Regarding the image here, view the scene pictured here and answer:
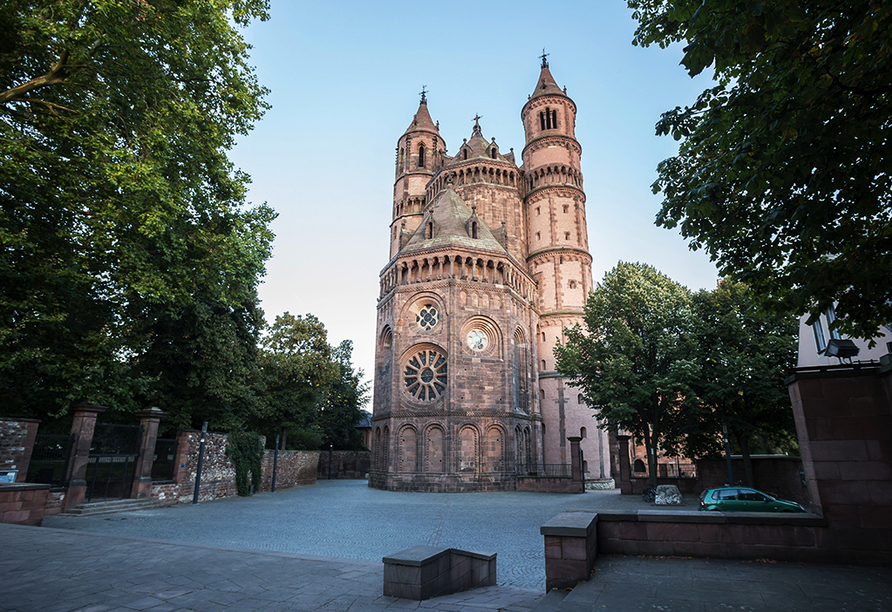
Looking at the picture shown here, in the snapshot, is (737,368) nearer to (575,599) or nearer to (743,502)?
(743,502)

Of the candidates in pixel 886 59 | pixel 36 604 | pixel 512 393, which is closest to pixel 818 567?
pixel 886 59

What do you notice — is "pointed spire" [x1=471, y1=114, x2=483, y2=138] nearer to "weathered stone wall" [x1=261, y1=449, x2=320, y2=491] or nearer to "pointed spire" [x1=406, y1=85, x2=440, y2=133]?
"pointed spire" [x1=406, y1=85, x2=440, y2=133]

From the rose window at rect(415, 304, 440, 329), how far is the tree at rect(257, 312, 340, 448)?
8139mm

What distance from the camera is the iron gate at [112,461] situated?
648 inches

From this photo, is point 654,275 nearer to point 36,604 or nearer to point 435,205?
point 435,205

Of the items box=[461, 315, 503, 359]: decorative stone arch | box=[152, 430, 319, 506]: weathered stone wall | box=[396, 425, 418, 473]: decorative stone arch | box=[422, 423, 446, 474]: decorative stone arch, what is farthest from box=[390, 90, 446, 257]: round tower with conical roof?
box=[152, 430, 319, 506]: weathered stone wall

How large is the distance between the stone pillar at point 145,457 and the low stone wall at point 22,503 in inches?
258

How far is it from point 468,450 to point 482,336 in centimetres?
800

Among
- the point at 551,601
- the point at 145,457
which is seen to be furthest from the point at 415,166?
the point at 551,601

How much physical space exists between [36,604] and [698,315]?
25.0 meters

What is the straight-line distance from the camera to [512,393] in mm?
32500

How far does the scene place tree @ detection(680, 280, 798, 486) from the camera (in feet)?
66.0

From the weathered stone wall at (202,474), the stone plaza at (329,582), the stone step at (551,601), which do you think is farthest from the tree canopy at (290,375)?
the stone step at (551,601)

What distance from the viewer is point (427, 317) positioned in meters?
33.5
